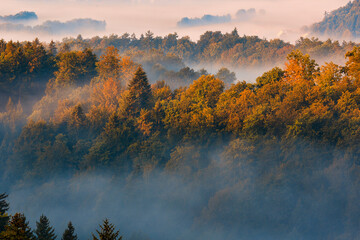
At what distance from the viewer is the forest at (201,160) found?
73.5m

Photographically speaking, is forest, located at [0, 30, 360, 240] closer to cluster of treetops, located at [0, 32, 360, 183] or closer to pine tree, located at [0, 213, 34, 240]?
cluster of treetops, located at [0, 32, 360, 183]

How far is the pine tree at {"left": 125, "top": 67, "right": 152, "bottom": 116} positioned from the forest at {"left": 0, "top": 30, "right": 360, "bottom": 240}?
0.23 meters

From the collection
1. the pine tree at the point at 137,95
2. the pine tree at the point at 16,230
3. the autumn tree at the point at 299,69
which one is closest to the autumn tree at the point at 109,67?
the pine tree at the point at 137,95

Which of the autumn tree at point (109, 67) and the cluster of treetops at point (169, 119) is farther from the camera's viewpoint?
the autumn tree at point (109, 67)

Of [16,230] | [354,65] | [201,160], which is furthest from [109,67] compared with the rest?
[16,230]

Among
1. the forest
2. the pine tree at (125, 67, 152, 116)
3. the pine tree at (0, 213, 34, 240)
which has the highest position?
the pine tree at (125, 67, 152, 116)

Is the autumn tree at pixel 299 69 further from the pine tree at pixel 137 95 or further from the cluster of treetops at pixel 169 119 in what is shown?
the pine tree at pixel 137 95

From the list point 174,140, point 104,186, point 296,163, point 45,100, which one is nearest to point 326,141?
point 296,163

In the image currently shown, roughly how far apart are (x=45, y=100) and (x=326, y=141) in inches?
2569

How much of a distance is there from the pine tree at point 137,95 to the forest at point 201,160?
23cm

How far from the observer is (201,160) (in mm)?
82625

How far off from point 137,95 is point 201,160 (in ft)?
68.3

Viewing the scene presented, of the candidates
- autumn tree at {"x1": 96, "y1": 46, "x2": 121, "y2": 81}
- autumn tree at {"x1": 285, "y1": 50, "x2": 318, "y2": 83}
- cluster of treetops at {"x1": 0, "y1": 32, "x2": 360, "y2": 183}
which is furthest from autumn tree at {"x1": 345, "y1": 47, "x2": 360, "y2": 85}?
autumn tree at {"x1": 96, "y1": 46, "x2": 121, "y2": 81}

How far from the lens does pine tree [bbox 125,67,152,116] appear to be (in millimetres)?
→ 94250
